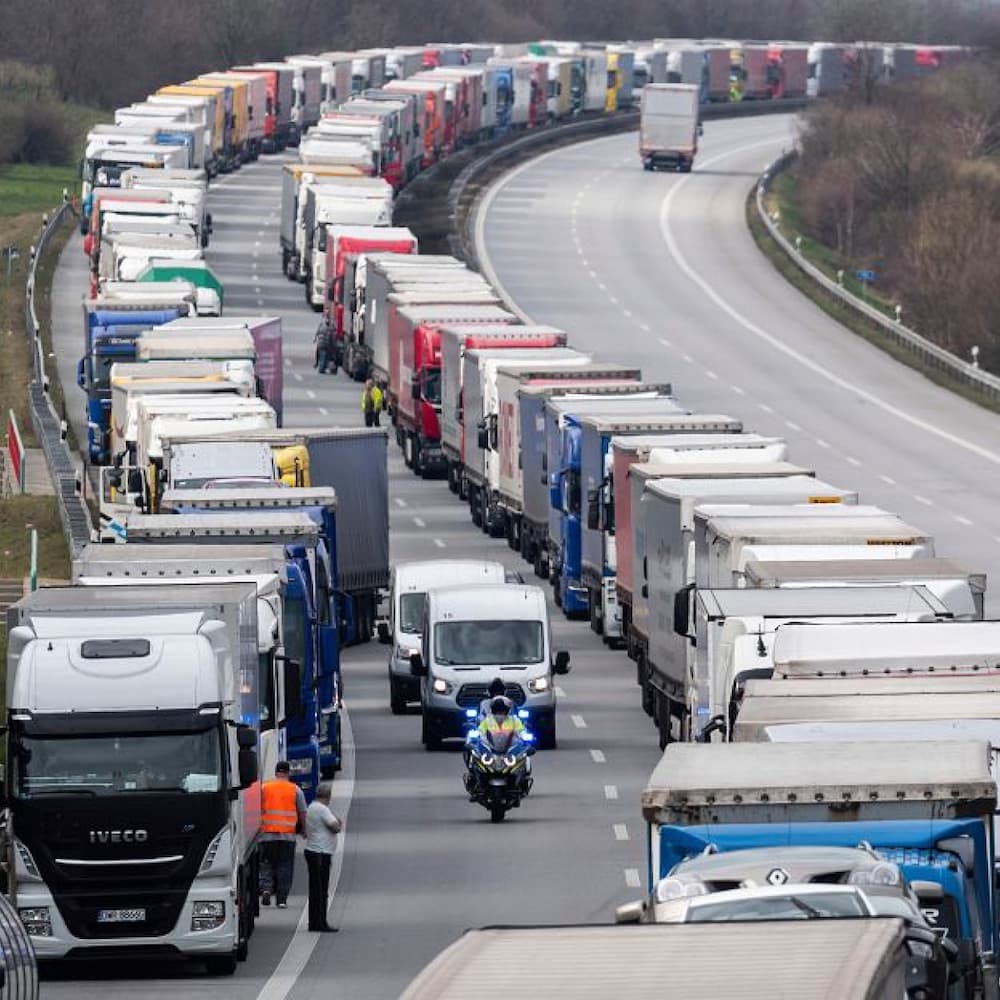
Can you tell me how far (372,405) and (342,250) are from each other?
15070mm

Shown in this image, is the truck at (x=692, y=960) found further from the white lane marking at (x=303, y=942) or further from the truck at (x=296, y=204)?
the truck at (x=296, y=204)

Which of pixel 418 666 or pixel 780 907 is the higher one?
pixel 780 907

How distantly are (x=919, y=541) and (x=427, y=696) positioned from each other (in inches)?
241

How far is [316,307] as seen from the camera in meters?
88.4

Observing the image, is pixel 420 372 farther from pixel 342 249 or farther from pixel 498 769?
pixel 498 769

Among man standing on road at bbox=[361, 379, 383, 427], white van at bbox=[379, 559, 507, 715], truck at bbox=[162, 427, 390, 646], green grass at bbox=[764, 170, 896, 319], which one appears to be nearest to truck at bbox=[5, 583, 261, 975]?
white van at bbox=[379, 559, 507, 715]

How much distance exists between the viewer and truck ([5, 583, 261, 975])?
23.5 m

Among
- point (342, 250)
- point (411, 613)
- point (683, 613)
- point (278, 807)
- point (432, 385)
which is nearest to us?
point (278, 807)

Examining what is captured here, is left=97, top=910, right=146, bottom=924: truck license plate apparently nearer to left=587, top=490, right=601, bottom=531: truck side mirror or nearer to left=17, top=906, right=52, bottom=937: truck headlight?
left=17, top=906, right=52, bottom=937: truck headlight

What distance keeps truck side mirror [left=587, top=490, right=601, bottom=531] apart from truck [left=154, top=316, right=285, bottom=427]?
14.3m

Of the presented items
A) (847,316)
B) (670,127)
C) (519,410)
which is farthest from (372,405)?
(670,127)

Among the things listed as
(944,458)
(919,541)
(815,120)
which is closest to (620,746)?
(919,541)

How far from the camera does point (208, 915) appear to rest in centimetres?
2370

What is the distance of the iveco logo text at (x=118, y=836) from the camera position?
77.3 ft
